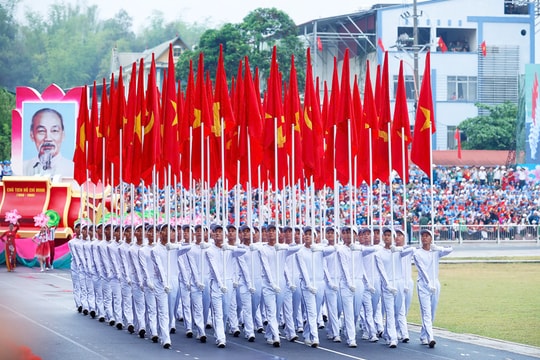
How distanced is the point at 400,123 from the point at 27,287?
11.2m

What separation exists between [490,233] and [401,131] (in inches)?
997

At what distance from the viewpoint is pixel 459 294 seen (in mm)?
24094

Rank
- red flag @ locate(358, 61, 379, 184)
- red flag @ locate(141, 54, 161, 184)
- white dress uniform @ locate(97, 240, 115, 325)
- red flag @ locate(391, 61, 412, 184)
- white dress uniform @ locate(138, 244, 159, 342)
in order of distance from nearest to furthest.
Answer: white dress uniform @ locate(138, 244, 159, 342)
red flag @ locate(391, 61, 412, 184)
red flag @ locate(141, 54, 161, 184)
red flag @ locate(358, 61, 379, 184)
white dress uniform @ locate(97, 240, 115, 325)

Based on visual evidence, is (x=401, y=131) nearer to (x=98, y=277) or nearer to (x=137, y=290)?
(x=137, y=290)

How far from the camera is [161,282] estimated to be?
15289 mm

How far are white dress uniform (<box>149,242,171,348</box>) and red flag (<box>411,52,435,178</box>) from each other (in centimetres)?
414

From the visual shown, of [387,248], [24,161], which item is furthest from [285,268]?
[24,161]

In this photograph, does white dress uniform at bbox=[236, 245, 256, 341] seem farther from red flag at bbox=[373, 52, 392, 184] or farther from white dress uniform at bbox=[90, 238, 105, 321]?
white dress uniform at bbox=[90, 238, 105, 321]

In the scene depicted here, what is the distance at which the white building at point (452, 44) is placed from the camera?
63.4m

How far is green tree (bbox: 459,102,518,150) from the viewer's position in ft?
210

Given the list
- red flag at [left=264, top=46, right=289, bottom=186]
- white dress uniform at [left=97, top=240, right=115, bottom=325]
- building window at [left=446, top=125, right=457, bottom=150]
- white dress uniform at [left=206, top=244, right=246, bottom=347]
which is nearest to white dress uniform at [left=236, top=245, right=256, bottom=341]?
white dress uniform at [left=206, top=244, right=246, bottom=347]

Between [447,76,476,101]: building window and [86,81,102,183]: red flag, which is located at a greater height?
[447,76,476,101]: building window

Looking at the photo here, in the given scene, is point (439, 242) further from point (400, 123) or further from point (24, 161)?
point (400, 123)

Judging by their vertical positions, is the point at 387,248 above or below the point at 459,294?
above
